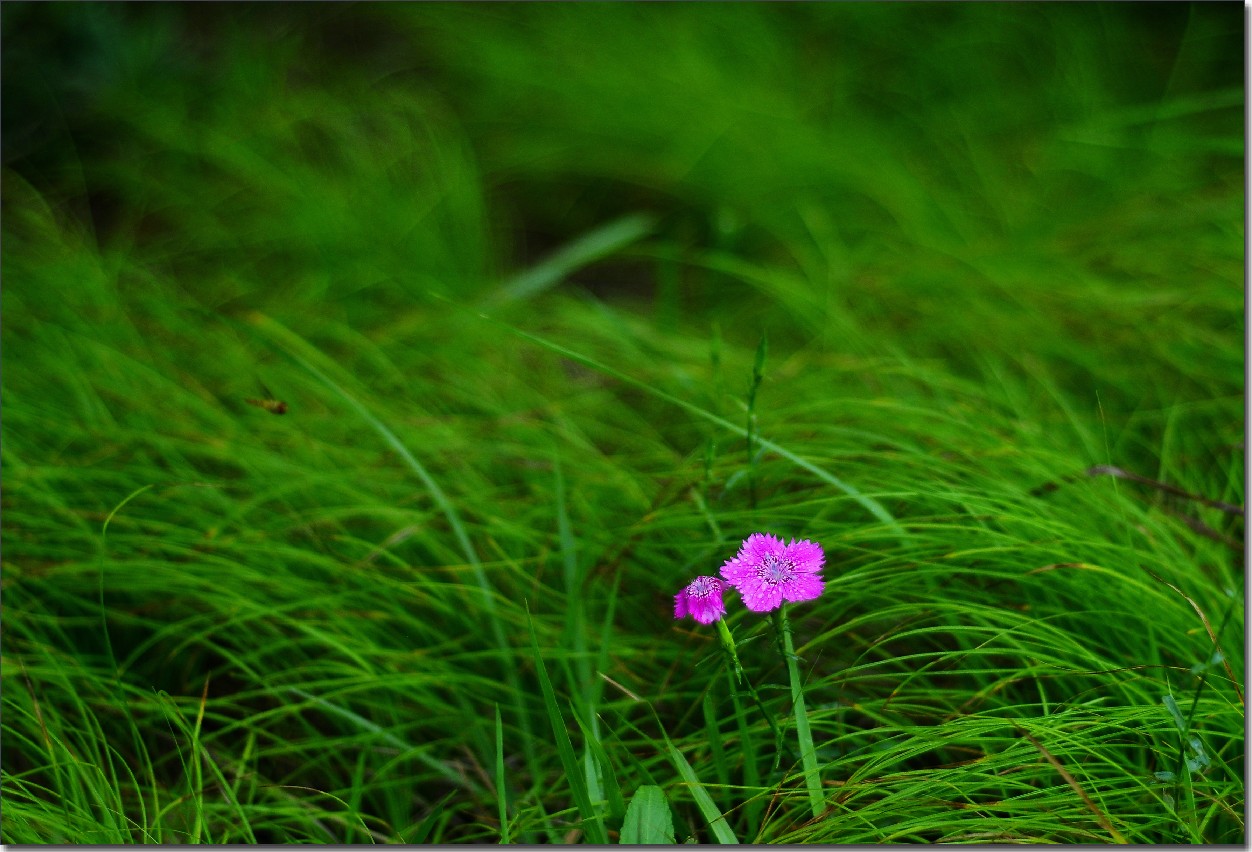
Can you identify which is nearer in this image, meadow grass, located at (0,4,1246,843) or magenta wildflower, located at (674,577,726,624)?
magenta wildflower, located at (674,577,726,624)

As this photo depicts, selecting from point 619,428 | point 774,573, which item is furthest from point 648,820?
point 619,428

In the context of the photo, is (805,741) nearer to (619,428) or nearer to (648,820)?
(648,820)

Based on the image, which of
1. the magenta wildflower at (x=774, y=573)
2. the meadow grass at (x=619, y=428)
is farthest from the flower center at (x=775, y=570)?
the meadow grass at (x=619, y=428)

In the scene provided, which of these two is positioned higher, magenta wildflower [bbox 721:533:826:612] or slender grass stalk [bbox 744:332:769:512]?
slender grass stalk [bbox 744:332:769:512]

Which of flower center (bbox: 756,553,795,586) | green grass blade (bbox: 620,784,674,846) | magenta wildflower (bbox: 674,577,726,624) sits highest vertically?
flower center (bbox: 756,553,795,586)

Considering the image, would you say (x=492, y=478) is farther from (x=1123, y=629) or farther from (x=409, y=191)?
(x=409, y=191)

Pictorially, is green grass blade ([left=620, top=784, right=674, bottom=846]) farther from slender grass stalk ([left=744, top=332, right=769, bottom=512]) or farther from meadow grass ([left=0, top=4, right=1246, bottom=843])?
slender grass stalk ([left=744, top=332, right=769, bottom=512])

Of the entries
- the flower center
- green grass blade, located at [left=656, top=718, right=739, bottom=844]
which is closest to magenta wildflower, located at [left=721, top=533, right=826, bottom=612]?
the flower center

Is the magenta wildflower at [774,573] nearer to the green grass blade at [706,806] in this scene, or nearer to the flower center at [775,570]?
the flower center at [775,570]
